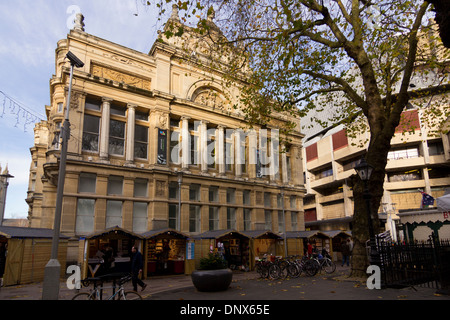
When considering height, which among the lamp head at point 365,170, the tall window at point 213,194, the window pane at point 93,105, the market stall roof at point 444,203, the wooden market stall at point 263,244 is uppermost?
the window pane at point 93,105

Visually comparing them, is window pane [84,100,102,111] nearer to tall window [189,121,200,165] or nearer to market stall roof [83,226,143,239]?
tall window [189,121,200,165]

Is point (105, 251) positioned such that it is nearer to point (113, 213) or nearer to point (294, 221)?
point (113, 213)

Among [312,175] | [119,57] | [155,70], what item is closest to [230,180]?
[155,70]

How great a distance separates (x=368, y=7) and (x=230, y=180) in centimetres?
1864

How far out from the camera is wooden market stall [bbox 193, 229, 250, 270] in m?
21.0

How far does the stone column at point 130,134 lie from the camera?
23.7m

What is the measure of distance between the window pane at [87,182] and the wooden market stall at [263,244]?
1212 centimetres

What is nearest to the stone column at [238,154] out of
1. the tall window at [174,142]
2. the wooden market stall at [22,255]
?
the tall window at [174,142]

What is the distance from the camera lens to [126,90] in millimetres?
24422

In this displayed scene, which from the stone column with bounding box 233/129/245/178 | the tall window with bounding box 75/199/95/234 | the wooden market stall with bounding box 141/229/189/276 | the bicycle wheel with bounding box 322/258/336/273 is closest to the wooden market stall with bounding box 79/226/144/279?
the wooden market stall with bounding box 141/229/189/276

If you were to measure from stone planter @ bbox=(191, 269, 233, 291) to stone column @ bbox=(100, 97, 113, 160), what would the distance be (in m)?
14.3

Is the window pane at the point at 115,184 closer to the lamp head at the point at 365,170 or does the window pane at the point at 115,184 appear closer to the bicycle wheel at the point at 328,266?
the bicycle wheel at the point at 328,266

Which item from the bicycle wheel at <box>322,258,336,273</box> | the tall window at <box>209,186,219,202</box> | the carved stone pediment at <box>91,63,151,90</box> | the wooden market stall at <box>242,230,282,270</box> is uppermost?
the carved stone pediment at <box>91,63,151,90</box>

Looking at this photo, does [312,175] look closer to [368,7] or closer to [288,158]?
[288,158]
